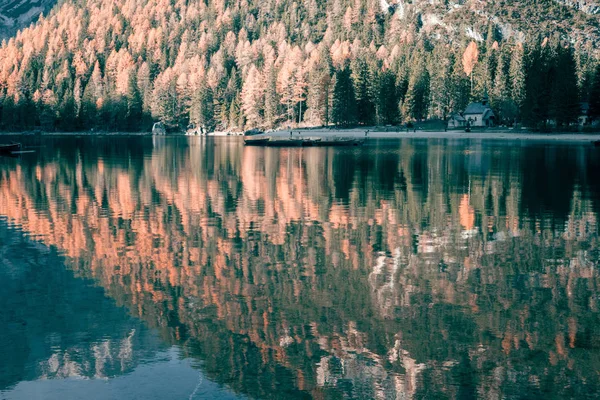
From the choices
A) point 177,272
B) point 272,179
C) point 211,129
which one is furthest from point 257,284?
point 211,129

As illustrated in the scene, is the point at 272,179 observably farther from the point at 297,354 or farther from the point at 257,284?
the point at 297,354

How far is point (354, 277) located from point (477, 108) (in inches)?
5021

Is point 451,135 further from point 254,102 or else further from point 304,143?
point 254,102

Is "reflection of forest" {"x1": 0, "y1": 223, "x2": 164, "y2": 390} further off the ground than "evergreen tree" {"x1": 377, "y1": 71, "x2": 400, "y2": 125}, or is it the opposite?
"evergreen tree" {"x1": 377, "y1": 71, "x2": 400, "y2": 125}

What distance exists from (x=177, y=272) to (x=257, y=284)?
244cm

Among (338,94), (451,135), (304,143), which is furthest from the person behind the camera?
(338,94)

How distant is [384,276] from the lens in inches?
Result: 655

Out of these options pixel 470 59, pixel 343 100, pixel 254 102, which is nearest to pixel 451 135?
pixel 343 100

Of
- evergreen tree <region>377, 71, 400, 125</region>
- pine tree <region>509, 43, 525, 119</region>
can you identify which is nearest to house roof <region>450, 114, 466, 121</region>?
pine tree <region>509, 43, 525, 119</region>

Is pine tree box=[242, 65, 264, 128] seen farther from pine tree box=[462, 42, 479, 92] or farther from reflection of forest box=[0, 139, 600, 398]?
reflection of forest box=[0, 139, 600, 398]

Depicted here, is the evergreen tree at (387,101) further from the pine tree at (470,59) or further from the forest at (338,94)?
the pine tree at (470,59)

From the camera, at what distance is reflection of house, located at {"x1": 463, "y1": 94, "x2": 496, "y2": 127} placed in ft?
449

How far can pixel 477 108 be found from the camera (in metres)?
137

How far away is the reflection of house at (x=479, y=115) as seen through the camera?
13675cm
